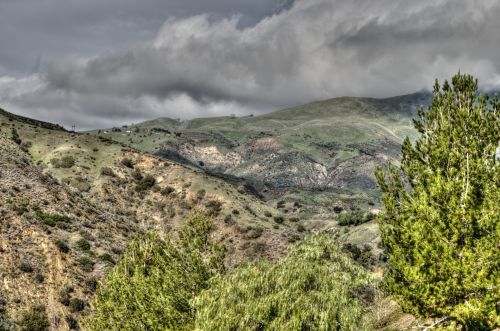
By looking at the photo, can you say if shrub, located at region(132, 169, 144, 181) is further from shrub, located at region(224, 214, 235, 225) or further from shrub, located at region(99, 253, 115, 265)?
shrub, located at region(99, 253, 115, 265)

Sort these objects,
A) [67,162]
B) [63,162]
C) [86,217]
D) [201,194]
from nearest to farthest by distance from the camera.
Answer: [86,217] → [63,162] → [67,162] → [201,194]

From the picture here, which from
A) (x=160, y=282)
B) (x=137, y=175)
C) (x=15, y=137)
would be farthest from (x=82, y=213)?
(x=15, y=137)

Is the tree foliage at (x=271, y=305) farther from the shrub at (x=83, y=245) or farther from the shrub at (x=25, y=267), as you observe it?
the shrub at (x=83, y=245)

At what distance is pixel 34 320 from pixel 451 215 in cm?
5116

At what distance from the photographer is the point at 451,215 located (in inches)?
739

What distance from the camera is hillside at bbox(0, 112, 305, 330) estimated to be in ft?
185

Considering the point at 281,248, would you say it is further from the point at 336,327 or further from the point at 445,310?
the point at 445,310

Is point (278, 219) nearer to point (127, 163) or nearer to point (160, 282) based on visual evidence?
point (127, 163)

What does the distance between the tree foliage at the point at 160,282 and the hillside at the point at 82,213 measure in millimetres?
22767

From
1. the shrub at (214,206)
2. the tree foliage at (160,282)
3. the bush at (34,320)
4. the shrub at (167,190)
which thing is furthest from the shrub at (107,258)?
the shrub at (167,190)

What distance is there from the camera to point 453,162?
67.5ft

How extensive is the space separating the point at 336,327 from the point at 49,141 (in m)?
141

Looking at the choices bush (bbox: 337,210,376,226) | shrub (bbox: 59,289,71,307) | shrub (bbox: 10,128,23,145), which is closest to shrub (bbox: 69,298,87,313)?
shrub (bbox: 59,289,71,307)

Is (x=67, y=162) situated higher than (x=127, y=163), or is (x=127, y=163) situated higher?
(x=67, y=162)
